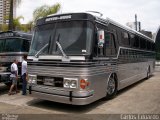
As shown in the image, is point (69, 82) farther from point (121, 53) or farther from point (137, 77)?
point (137, 77)

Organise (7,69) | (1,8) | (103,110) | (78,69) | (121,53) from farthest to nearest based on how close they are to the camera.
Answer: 1. (1,8)
2. (7,69)
3. (121,53)
4. (103,110)
5. (78,69)

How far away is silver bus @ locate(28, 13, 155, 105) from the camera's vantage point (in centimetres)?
669

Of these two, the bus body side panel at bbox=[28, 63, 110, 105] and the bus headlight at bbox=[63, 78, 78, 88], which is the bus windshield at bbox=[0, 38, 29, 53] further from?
the bus headlight at bbox=[63, 78, 78, 88]

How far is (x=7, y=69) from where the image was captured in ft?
37.2

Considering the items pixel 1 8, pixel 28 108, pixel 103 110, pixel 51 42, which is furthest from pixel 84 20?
pixel 1 8

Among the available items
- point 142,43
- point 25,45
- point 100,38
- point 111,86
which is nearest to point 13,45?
point 25,45

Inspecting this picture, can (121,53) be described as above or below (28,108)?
above

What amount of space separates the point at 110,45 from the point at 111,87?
164cm

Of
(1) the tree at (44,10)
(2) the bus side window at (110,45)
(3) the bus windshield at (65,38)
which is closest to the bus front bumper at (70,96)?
(3) the bus windshield at (65,38)

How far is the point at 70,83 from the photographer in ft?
22.1

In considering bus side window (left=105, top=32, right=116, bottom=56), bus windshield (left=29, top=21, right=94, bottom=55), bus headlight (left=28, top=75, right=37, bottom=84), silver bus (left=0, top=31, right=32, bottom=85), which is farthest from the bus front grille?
silver bus (left=0, top=31, right=32, bottom=85)

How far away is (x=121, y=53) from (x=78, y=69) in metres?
3.44

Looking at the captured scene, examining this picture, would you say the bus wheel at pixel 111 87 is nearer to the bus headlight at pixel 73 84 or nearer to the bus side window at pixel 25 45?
the bus headlight at pixel 73 84

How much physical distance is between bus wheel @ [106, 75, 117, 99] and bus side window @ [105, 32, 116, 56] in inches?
39.0
